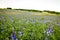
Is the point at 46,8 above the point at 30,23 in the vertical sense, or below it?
above

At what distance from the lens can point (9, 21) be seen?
165cm

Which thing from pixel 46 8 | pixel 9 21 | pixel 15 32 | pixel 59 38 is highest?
pixel 46 8

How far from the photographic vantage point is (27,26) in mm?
1636

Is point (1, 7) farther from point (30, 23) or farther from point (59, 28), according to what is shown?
point (59, 28)

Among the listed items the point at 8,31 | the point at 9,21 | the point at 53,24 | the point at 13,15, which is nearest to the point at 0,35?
the point at 8,31

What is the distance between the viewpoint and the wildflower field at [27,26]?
5.08 ft

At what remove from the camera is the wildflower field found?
1.55 m

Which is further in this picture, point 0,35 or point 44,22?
point 44,22

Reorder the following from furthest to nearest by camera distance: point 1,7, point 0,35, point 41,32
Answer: point 1,7 → point 41,32 → point 0,35

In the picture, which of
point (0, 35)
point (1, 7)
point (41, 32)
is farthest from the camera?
point (1, 7)

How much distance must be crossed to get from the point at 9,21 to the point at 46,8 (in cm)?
56

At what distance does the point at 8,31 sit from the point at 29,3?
0.49m

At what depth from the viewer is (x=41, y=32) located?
1.63 m

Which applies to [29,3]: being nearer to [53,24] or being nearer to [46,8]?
[46,8]
